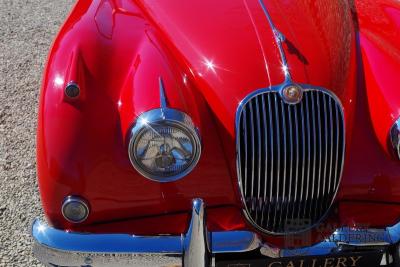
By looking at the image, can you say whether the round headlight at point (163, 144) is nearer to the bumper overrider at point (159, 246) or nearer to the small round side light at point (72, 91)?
the bumper overrider at point (159, 246)

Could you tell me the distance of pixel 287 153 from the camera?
2180 millimetres

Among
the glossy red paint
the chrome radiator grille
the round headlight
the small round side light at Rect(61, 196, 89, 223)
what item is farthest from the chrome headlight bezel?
the small round side light at Rect(61, 196, 89, 223)

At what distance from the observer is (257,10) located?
8.51ft

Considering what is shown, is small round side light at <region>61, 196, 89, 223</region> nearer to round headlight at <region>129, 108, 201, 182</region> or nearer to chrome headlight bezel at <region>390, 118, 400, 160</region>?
round headlight at <region>129, 108, 201, 182</region>

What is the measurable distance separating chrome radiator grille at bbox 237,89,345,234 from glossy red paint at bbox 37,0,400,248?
0.21 ft

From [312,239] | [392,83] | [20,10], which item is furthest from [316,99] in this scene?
[20,10]

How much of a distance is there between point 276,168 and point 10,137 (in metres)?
2.38

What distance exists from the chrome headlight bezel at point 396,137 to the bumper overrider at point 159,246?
36 centimetres

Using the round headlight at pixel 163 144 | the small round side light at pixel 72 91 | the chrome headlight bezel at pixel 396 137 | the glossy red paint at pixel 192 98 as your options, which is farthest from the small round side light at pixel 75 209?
the chrome headlight bezel at pixel 396 137

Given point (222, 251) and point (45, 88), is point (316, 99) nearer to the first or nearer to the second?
point (222, 251)

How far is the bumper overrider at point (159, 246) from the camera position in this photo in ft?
6.91

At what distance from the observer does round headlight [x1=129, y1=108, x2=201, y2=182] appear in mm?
2061

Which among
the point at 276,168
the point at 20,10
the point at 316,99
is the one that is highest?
the point at 316,99

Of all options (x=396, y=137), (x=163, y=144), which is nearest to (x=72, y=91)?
(x=163, y=144)
